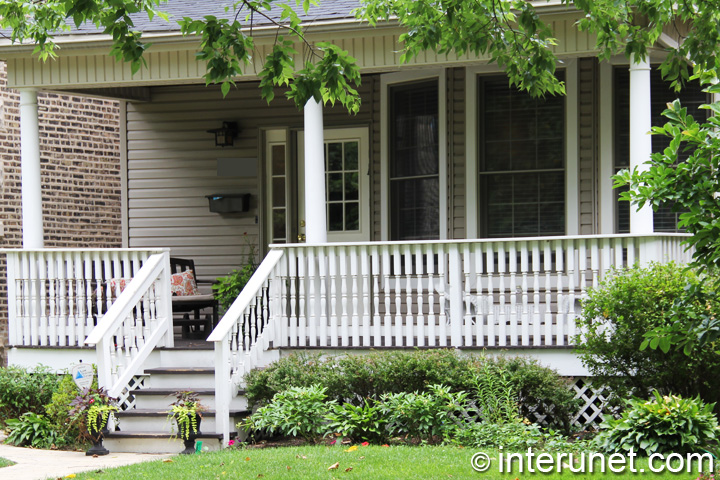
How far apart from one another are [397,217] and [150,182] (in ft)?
12.0

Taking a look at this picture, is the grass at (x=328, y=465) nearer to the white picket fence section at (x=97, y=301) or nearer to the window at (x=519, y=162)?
the white picket fence section at (x=97, y=301)

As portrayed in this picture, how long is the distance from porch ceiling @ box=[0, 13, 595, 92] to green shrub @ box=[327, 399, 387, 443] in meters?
3.28

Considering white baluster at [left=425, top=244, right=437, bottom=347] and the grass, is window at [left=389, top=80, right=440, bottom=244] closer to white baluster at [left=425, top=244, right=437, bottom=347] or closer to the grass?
white baluster at [left=425, top=244, right=437, bottom=347]

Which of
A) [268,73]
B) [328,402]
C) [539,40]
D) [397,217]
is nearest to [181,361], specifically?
[328,402]

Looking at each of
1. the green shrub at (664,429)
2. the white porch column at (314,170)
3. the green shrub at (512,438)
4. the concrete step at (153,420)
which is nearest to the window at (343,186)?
the white porch column at (314,170)

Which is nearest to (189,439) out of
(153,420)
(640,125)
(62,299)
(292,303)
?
(153,420)

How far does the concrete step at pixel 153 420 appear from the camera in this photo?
27.0 ft

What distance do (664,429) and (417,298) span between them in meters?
2.98

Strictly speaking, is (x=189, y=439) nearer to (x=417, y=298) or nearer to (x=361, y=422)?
(x=361, y=422)

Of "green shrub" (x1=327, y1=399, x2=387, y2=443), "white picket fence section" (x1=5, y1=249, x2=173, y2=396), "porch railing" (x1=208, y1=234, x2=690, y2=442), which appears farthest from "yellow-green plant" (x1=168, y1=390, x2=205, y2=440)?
"green shrub" (x1=327, y1=399, x2=387, y2=443)

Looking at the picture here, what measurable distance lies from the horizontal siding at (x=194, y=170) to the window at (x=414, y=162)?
155 centimetres

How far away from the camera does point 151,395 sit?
8.70 meters

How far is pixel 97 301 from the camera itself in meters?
9.64

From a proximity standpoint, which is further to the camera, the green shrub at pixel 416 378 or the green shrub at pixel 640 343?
the green shrub at pixel 416 378
